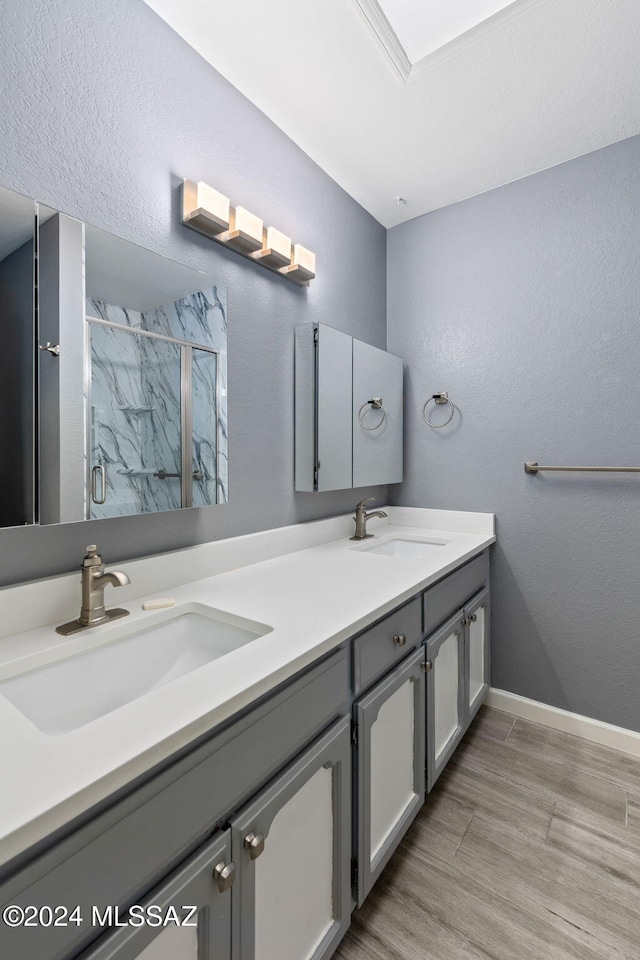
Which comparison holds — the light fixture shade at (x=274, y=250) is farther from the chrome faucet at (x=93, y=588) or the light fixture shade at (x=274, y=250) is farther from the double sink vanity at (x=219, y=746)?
the chrome faucet at (x=93, y=588)

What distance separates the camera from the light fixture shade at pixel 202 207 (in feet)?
4.31

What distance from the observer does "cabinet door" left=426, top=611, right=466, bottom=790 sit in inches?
57.1

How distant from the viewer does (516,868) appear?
1.31 metres

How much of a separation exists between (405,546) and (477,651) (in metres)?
0.54

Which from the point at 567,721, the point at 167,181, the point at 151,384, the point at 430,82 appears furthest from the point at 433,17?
the point at 567,721

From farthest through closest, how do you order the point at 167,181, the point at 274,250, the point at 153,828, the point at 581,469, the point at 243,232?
the point at 581,469 → the point at 274,250 → the point at 243,232 → the point at 167,181 → the point at 153,828

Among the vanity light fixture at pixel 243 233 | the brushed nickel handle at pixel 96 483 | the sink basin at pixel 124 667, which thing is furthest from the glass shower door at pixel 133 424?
the vanity light fixture at pixel 243 233

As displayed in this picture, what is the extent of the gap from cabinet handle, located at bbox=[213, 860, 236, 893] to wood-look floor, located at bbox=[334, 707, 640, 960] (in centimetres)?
66

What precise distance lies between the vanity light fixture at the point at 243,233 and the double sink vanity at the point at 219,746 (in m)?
Result: 0.99

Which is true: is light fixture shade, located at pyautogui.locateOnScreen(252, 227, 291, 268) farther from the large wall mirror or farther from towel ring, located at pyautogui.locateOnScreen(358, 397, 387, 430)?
towel ring, located at pyautogui.locateOnScreen(358, 397, 387, 430)

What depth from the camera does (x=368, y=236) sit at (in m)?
2.25

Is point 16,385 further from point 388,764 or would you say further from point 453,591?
point 453,591

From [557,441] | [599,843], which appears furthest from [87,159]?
[599,843]

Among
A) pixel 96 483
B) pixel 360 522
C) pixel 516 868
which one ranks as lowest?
pixel 516 868
